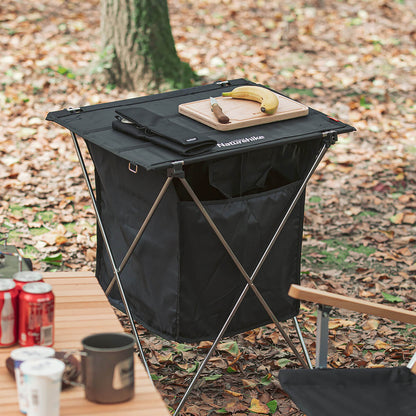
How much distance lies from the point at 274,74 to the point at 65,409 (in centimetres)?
517

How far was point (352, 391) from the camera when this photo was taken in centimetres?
235

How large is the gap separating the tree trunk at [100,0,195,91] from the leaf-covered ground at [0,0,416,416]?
17 centimetres

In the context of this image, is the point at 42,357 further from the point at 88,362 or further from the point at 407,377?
the point at 407,377

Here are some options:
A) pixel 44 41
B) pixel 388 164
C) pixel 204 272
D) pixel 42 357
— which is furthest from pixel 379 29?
pixel 42 357

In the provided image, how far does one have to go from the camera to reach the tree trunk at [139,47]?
5.62 m

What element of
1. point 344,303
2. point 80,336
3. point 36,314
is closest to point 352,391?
point 344,303

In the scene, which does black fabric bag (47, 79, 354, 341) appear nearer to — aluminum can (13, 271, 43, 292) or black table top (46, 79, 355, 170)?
black table top (46, 79, 355, 170)

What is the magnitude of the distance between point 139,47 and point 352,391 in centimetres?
392

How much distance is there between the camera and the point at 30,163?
4973 millimetres

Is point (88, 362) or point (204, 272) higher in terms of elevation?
point (88, 362)

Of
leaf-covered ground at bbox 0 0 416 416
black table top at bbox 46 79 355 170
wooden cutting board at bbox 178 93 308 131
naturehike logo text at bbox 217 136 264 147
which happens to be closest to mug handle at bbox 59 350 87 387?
black table top at bbox 46 79 355 170

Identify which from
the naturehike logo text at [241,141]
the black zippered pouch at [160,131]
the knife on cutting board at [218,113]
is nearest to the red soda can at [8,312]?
the black zippered pouch at [160,131]

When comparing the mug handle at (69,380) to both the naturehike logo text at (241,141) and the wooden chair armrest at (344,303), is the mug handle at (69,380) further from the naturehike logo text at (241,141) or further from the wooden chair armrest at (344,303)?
the naturehike logo text at (241,141)

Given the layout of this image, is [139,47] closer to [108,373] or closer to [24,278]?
[24,278]
